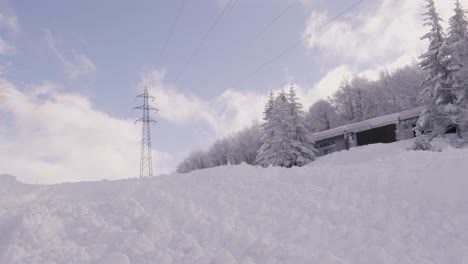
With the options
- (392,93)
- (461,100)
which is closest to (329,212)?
(461,100)

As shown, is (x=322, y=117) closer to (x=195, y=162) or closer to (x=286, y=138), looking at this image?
(x=286, y=138)

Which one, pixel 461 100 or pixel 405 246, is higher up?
pixel 461 100

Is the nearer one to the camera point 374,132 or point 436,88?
point 436,88

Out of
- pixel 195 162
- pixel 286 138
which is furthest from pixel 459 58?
pixel 195 162

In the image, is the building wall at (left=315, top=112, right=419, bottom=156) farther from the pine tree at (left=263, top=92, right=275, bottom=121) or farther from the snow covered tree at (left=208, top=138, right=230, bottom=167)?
the snow covered tree at (left=208, top=138, right=230, bottom=167)

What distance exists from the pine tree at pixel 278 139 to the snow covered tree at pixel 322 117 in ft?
84.6

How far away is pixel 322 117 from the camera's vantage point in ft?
201

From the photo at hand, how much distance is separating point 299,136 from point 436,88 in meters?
12.9

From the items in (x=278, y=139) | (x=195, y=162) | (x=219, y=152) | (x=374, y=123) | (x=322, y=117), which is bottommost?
(x=278, y=139)

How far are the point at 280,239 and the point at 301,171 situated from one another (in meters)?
4.66

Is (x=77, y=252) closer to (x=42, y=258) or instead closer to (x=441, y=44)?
(x=42, y=258)

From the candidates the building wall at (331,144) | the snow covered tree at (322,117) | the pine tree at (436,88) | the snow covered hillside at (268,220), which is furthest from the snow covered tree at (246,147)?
the snow covered hillside at (268,220)

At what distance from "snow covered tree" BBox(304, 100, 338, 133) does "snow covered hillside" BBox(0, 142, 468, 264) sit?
5031 cm

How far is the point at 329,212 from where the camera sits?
820 centimetres
